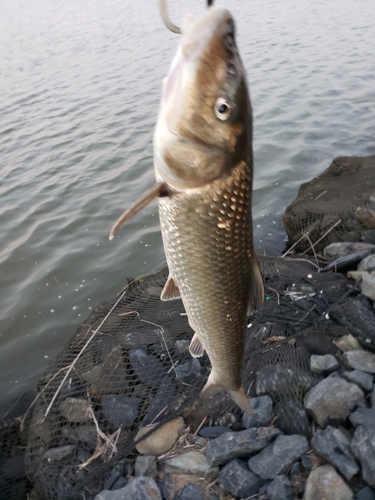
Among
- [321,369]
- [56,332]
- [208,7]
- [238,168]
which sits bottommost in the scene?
[56,332]

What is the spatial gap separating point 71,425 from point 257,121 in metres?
9.29

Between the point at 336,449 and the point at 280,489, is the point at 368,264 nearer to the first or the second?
the point at 336,449

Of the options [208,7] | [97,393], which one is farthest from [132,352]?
[208,7]

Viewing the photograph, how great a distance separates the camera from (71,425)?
11.7 ft

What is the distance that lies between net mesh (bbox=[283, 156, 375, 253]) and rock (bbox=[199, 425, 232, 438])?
3057 millimetres

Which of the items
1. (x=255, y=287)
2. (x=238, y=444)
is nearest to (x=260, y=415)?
(x=238, y=444)

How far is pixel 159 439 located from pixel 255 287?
1742mm

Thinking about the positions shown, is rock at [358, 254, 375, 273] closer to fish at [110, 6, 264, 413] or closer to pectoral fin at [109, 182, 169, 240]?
fish at [110, 6, 264, 413]

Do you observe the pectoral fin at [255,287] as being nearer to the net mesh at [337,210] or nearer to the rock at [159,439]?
the rock at [159,439]

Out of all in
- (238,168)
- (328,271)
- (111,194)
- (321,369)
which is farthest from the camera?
(111,194)

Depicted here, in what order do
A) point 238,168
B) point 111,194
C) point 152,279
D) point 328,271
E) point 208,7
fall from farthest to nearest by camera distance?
point 111,194 → point 152,279 → point 328,271 → point 238,168 → point 208,7

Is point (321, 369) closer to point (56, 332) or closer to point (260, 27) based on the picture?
point (56, 332)

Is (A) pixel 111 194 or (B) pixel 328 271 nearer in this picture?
(B) pixel 328 271

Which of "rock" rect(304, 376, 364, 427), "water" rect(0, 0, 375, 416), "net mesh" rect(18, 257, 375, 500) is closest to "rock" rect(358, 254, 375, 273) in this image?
"net mesh" rect(18, 257, 375, 500)
